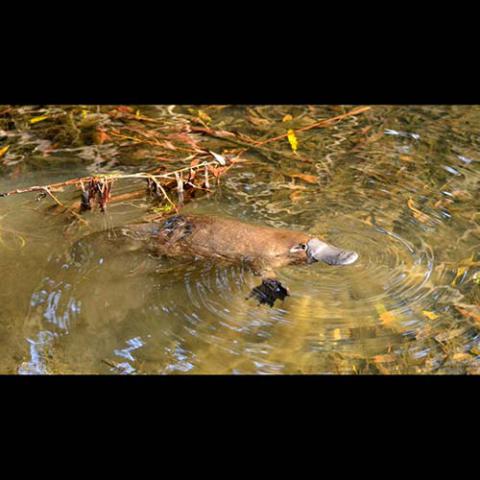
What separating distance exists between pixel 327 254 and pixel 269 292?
0.35 metres

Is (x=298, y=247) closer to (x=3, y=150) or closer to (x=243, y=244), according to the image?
(x=243, y=244)

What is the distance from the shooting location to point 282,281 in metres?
2.89

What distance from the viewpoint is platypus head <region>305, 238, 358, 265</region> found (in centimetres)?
296

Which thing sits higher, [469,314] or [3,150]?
[469,314]

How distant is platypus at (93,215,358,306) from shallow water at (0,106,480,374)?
5cm

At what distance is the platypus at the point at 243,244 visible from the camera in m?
2.98

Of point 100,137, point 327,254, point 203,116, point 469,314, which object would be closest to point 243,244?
point 327,254

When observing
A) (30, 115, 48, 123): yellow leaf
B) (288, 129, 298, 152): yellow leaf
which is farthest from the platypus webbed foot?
(30, 115, 48, 123): yellow leaf

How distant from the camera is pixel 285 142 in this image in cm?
424

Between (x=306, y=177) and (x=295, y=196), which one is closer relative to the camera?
(x=295, y=196)

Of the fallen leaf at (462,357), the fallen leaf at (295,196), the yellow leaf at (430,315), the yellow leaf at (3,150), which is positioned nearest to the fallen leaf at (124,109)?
the yellow leaf at (3,150)

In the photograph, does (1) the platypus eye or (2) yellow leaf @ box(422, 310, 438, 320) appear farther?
(1) the platypus eye

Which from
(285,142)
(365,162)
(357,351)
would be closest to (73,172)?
(285,142)

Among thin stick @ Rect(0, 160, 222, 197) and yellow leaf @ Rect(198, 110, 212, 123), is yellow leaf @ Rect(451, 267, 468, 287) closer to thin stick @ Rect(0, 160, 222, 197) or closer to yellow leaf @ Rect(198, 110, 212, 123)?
thin stick @ Rect(0, 160, 222, 197)
